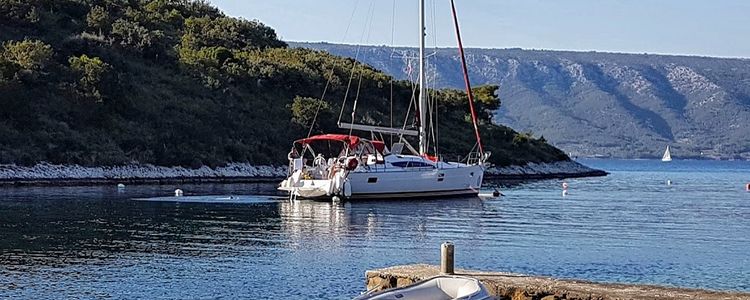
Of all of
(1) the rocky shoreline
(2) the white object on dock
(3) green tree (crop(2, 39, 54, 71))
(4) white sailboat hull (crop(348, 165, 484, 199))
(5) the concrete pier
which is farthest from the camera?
(3) green tree (crop(2, 39, 54, 71))

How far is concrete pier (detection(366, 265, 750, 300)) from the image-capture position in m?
17.5

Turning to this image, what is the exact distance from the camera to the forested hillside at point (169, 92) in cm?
6362

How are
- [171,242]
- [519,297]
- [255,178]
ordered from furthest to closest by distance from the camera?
[255,178], [171,242], [519,297]

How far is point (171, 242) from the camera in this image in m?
29.0

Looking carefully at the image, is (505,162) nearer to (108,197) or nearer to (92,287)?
(108,197)

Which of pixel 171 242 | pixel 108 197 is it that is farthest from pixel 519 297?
pixel 108 197

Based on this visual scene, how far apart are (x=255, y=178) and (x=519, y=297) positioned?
4955 centimetres

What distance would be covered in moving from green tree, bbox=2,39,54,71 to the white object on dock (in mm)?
53035

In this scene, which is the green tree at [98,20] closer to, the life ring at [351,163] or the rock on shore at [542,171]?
the rock on shore at [542,171]

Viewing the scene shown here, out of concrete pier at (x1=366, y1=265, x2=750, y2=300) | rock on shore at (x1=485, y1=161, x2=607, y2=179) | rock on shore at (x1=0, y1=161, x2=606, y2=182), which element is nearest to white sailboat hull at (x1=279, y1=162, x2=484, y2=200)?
rock on shore at (x1=0, y1=161, x2=606, y2=182)

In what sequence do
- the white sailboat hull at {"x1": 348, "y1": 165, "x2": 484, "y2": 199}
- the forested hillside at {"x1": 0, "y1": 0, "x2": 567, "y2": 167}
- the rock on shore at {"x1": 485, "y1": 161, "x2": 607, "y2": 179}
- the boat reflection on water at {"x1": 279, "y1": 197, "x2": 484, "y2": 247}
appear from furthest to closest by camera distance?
the rock on shore at {"x1": 485, "y1": 161, "x2": 607, "y2": 179}
the forested hillside at {"x1": 0, "y1": 0, "x2": 567, "y2": 167}
the white sailboat hull at {"x1": 348, "y1": 165, "x2": 484, "y2": 199}
the boat reflection on water at {"x1": 279, "y1": 197, "x2": 484, "y2": 247}

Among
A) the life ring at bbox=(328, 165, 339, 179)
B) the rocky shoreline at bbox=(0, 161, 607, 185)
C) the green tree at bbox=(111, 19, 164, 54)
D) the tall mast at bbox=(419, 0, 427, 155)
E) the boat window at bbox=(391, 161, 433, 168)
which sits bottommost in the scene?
the rocky shoreline at bbox=(0, 161, 607, 185)

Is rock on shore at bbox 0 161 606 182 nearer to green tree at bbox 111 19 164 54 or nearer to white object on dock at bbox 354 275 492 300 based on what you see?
green tree at bbox 111 19 164 54

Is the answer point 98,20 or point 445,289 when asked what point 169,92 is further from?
point 445,289
